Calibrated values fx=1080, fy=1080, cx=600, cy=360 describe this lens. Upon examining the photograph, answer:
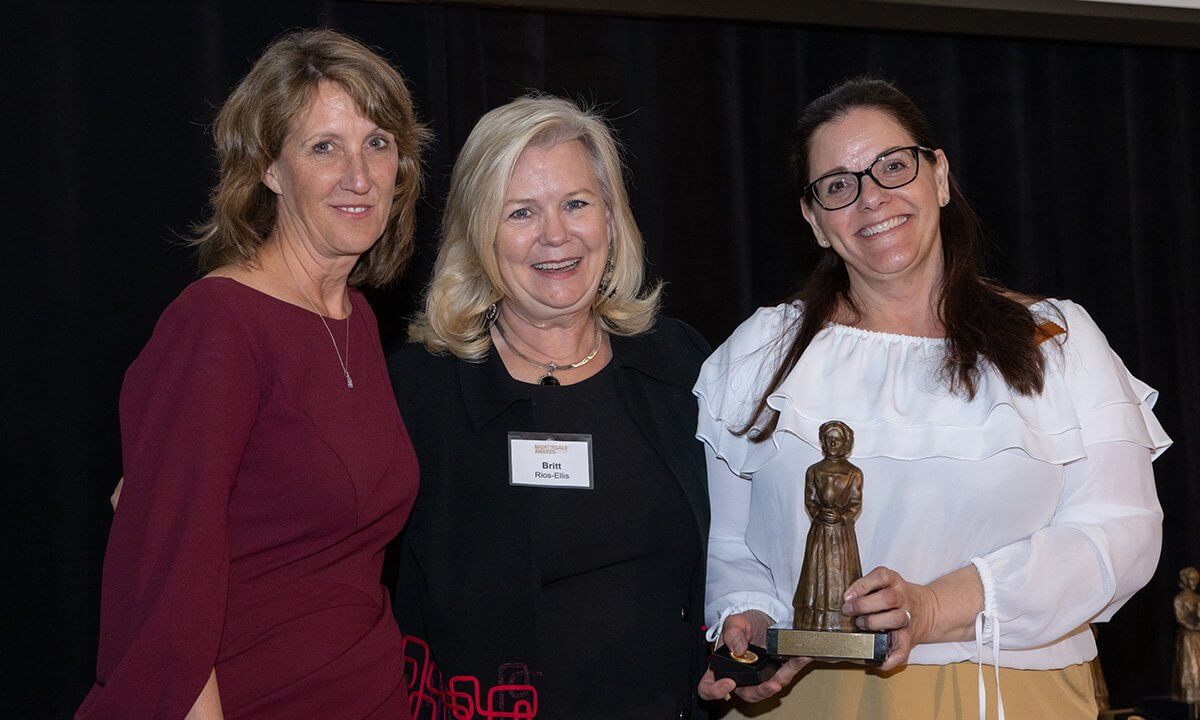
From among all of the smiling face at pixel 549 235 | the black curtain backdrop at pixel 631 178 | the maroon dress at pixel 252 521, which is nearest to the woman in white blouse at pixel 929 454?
the smiling face at pixel 549 235

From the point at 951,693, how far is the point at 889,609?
35cm

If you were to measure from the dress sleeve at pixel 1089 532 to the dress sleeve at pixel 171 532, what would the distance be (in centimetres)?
134

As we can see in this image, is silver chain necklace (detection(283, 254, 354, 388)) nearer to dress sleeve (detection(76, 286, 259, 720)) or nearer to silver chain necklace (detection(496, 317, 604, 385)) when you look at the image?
dress sleeve (detection(76, 286, 259, 720))

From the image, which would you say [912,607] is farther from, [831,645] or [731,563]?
[731,563]

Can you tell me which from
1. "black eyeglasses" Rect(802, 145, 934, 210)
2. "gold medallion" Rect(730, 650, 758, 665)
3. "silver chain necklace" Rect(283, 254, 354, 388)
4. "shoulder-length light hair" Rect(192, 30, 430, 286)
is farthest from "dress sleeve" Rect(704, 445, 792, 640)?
"shoulder-length light hair" Rect(192, 30, 430, 286)

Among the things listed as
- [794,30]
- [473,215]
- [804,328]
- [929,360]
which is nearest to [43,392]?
[473,215]

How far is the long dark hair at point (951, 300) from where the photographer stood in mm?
2088

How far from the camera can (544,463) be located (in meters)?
2.30

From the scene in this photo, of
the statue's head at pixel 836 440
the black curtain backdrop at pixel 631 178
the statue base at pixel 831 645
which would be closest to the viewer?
the statue base at pixel 831 645

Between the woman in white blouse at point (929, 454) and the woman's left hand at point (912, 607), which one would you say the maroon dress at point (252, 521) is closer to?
the woman in white blouse at point (929, 454)

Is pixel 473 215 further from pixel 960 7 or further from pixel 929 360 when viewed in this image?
pixel 960 7

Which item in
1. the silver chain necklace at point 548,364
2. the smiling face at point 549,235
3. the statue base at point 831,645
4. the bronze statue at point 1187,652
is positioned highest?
the smiling face at point 549,235

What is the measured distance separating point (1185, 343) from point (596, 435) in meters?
3.23

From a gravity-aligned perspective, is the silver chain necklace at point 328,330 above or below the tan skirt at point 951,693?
above
